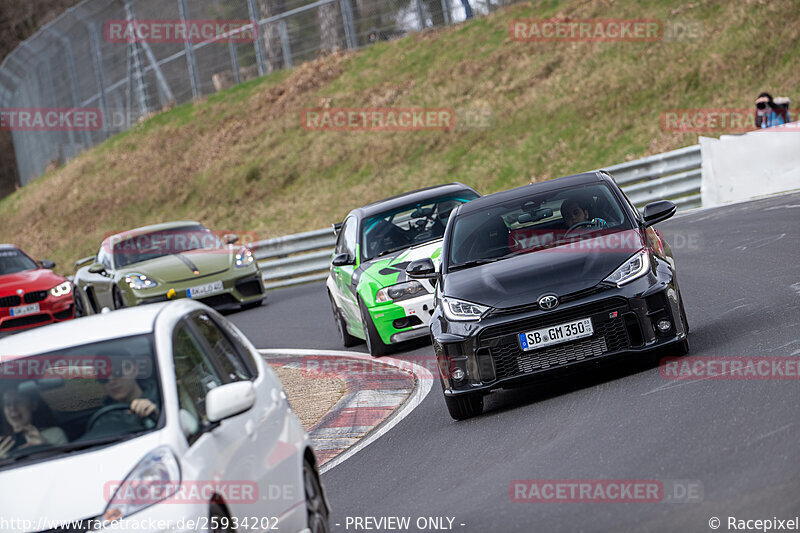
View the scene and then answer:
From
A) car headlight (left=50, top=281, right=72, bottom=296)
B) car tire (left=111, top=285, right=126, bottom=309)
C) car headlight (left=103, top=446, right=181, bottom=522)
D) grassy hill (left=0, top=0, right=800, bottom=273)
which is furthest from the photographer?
grassy hill (left=0, top=0, right=800, bottom=273)

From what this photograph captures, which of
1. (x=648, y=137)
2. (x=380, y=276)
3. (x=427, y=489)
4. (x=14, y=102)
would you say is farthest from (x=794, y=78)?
(x=14, y=102)

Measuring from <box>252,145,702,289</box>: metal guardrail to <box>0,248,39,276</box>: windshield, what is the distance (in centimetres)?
506

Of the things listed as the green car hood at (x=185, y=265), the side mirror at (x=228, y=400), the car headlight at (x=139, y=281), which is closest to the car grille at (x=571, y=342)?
the side mirror at (x=228, y=400)

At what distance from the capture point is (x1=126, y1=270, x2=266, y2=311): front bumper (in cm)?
1828

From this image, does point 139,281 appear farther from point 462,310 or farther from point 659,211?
point 659,211

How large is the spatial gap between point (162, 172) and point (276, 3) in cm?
703

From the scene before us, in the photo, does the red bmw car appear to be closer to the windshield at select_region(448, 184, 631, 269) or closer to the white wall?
the white wall

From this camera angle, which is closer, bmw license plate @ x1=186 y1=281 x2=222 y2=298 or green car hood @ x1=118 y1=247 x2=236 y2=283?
bmw license plate @ x1=186 y1=281 x2=222 y2=298

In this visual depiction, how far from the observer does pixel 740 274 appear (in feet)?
41.1

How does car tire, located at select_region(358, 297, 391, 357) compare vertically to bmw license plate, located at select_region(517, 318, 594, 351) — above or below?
below

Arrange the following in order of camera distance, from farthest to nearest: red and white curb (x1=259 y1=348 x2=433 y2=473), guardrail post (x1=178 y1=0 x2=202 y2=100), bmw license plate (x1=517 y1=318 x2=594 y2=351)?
guardrail post (x1=178 y1=0 x2=202 y2=100)
red and white curb (x1=259 y1=348 x2=433 y2=473)
bmw license plate (x1=517 y1=318 x2=594 y2=351)

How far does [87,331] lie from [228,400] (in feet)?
3.22

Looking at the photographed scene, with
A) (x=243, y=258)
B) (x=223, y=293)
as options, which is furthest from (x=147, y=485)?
(x=243, y=258)

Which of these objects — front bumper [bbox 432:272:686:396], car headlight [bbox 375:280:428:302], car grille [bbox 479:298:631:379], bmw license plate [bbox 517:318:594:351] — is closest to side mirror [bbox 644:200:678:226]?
front bumper [bbox 432:272:686:396]
